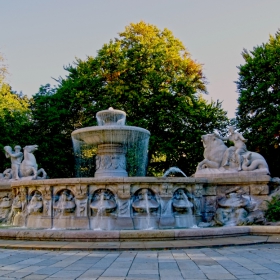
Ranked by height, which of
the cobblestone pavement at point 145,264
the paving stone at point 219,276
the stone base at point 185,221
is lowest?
the paving stone at point 219,276

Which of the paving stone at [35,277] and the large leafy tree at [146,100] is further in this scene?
the large leafy tree at [146,100]

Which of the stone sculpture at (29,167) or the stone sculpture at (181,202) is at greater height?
the stone sculpture at (29,167)

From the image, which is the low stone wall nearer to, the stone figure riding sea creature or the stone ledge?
the stone ledge

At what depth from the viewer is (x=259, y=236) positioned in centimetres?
875

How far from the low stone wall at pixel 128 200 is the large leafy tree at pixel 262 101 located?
1328 centimetres

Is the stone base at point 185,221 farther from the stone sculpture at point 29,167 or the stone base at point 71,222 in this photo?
the stone sculpture at point 29,167

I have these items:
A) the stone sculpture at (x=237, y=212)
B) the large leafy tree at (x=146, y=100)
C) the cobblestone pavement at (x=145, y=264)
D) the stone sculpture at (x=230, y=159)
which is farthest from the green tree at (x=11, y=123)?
the cobblestone pavement at (x=145, y=264)

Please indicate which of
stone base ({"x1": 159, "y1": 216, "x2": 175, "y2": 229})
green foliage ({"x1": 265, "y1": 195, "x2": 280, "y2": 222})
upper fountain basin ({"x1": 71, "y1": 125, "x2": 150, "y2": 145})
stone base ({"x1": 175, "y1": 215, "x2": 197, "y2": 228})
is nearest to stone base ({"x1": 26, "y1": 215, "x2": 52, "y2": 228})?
stone base ({"x1": 159, "y1": 216, "x2": 175, "y2": 229})

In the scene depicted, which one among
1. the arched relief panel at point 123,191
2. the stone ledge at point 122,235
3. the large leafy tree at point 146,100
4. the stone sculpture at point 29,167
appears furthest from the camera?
the large leafy tree at point 146,100

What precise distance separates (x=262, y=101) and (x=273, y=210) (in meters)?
16.1

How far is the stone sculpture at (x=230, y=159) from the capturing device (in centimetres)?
1159

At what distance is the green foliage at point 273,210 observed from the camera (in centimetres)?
1026

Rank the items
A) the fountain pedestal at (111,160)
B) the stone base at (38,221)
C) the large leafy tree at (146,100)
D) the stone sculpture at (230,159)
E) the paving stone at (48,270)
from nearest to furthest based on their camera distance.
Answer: the paving stone at (48,270), the stone base at (38,221), the stone sculpture at (230,159), the fountain pedestal at (111,160), the large leafy tree at (146,100)

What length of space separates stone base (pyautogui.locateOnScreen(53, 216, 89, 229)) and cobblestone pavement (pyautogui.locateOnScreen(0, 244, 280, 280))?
2.40 metres
